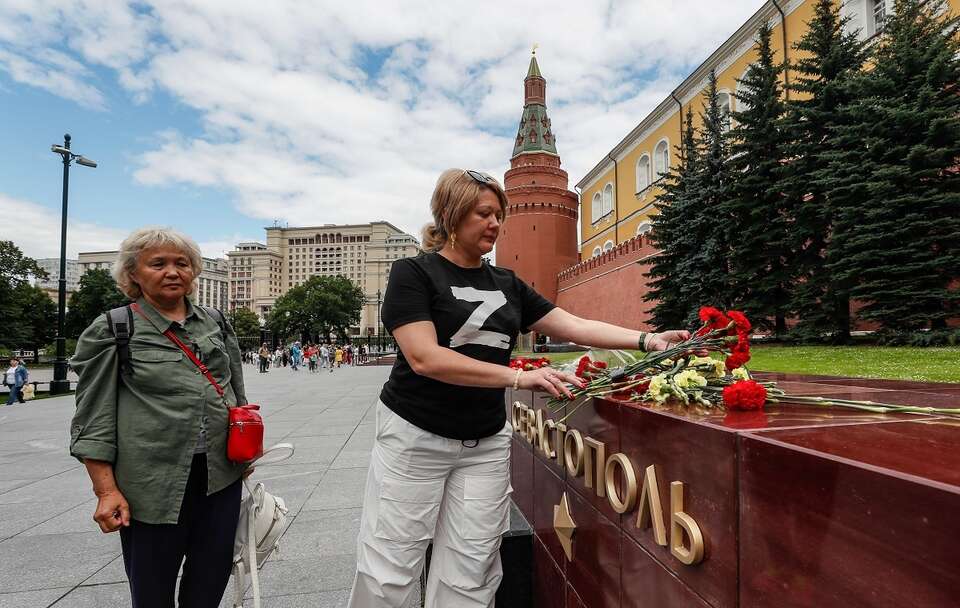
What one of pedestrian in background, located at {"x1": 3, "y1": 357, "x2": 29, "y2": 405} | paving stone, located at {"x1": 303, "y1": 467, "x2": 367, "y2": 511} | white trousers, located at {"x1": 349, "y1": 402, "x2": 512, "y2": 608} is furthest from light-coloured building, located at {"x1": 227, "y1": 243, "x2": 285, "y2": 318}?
white trousers, located at {"x1": 349, "y1": 402, "x2": 512, "y2": 608}

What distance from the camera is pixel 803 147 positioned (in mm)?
12609

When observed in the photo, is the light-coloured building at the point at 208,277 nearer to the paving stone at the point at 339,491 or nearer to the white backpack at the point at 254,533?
the paving stone at the point at 339,491

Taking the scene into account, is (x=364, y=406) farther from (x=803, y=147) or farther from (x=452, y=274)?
(x=803, y=147)

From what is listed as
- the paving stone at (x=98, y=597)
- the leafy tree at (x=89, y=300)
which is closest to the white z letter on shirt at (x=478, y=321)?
the paving stone at (x=98, y=597)

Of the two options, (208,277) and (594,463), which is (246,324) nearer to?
(208,277)

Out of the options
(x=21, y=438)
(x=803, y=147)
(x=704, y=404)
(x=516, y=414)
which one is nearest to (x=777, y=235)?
(x=803, y=147)

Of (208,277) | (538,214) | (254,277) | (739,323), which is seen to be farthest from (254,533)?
(254,277)

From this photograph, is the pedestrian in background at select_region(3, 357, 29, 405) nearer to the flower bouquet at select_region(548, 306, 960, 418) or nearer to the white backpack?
the white backpack

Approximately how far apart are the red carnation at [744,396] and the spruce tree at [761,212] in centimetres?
1355

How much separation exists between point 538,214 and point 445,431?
36391mm

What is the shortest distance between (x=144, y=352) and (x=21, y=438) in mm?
8098

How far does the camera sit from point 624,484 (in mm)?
1673

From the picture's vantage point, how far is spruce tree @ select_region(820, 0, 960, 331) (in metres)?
9.69

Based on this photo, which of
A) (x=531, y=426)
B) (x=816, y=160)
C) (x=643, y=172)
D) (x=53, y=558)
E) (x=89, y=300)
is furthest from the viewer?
(x=89, y=300)
